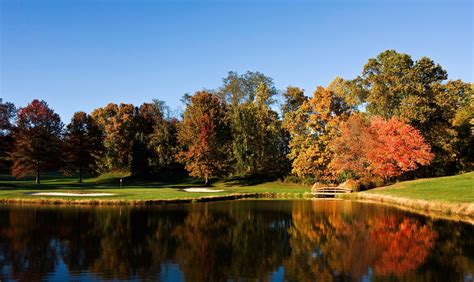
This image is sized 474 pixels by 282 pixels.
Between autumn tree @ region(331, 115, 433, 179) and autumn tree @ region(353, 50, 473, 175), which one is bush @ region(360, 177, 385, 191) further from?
autumn tree @ region(353, 50, 473, 175)

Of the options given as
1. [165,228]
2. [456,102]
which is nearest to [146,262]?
A: [165,228]

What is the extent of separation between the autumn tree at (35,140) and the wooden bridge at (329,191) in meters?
41.1

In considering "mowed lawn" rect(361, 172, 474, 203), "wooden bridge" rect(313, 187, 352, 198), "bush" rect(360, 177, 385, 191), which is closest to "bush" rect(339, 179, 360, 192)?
"wooden bridge" rect(313, 187, 352, 198)

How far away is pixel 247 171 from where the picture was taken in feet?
244

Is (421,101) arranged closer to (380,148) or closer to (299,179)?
(380,148)

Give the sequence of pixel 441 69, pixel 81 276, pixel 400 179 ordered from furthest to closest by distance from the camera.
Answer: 1. pixel 441 69
2. pixel 400 179
3. pixel 81 276

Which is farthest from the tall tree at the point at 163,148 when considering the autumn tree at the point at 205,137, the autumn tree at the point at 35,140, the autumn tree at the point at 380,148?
the autumn tree at the point at 380,148

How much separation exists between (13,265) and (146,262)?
4.69 m

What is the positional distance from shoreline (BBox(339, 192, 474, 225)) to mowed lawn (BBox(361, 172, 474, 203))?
0.79 meters

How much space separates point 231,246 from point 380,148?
36405 millimetres

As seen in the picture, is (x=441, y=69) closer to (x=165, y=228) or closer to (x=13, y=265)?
(x=165, y=228)

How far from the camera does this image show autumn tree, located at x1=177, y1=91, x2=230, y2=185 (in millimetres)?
64938

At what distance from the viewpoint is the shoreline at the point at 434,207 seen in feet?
92.8

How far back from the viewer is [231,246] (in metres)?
18.5
